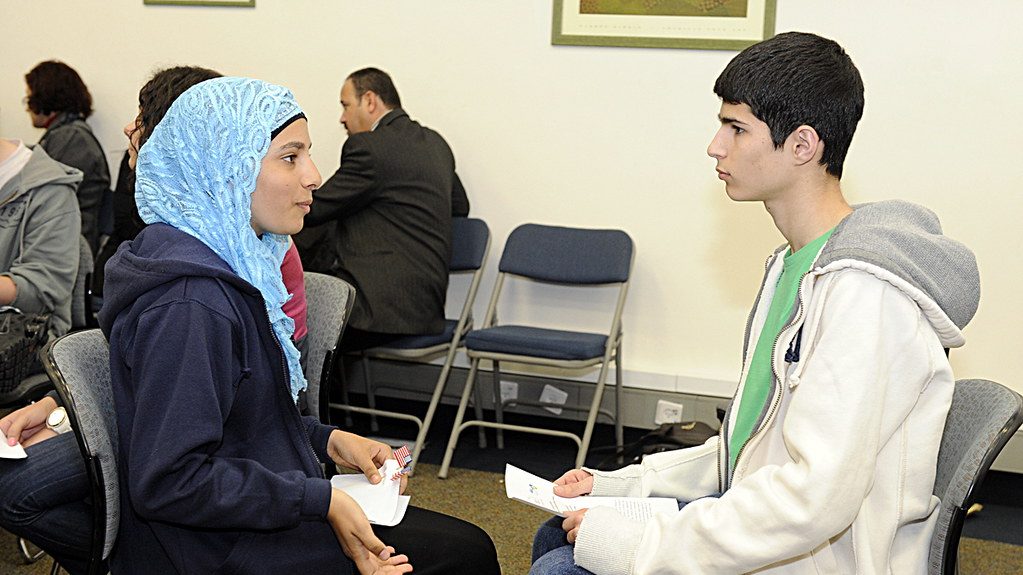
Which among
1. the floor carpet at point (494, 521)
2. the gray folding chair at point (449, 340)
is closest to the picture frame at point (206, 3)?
the gray folding chair at point (449, 340)

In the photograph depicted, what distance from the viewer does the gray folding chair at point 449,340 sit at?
13.2ft

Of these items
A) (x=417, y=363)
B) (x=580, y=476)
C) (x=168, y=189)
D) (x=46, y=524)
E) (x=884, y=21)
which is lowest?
(x=417, y=363)

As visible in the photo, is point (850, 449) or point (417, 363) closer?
point (850, 449)

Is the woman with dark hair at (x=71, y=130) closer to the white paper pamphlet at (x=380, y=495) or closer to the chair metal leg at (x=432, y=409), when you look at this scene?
the chair metal leg at (x=432, y=409)

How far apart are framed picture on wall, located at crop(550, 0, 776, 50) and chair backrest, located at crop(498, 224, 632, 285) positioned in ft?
2.62

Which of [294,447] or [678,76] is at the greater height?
[678,76]

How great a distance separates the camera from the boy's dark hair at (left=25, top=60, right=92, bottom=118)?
4695 mm

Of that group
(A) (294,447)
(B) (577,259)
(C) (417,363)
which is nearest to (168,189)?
(A) (294,447)

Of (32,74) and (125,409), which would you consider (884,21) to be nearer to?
(125,409)

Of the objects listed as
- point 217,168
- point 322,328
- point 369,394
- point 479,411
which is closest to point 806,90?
point 217,168

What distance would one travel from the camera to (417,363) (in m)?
4.53

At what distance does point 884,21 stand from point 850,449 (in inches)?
116

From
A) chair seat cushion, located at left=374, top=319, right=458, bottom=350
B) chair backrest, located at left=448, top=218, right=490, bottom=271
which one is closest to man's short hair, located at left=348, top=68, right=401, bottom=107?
chair backrest, located at left=448, top=218, right=490, bottom=271

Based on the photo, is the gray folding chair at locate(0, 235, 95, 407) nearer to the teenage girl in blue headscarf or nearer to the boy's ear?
the teenage girl in blue headscarf
